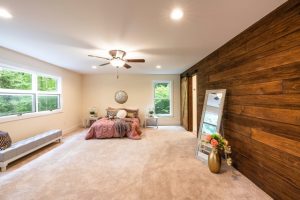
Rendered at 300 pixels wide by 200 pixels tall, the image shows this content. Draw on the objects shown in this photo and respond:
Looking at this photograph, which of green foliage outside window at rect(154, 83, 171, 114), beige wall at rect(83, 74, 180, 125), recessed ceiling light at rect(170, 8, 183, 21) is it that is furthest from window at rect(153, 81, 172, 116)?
recessed ceiling light at rect(170, 8, 183, 21)

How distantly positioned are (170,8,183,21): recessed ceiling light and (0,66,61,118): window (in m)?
3.89

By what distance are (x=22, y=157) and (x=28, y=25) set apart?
2841mm

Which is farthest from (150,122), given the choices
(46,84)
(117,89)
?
(46,84)

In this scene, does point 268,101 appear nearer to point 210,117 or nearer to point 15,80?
point 210,117

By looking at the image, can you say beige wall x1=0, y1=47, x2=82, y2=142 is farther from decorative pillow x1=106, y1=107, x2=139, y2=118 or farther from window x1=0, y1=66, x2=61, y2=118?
decorative pillow x1=106, y1=107, x2=139, y2=118

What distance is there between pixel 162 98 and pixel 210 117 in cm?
408

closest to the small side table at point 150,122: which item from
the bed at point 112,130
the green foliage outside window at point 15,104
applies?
the bed at point 112,130

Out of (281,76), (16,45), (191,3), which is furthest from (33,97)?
(281,76)

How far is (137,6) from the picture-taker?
1892 millimetres

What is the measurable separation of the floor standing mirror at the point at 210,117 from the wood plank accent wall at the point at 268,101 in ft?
0.65

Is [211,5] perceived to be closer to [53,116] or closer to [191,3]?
[191,3]

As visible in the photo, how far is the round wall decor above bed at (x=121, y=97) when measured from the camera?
7270mm

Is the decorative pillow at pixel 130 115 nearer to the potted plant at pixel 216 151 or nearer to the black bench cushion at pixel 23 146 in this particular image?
the black bench cushion at pixel 23 146

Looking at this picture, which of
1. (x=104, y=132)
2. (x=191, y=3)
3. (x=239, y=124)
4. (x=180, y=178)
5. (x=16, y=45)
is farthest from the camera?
(x=104, y=132)
